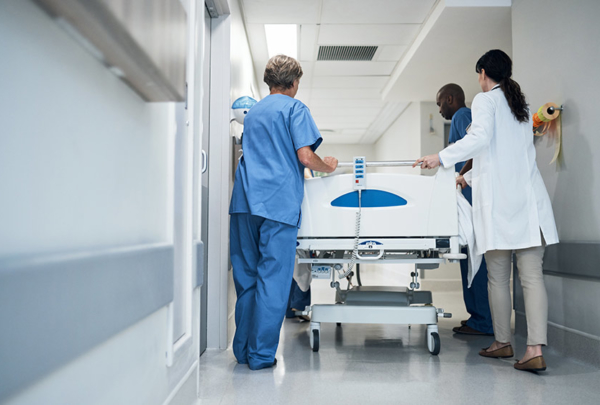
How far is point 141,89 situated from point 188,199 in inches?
18.0

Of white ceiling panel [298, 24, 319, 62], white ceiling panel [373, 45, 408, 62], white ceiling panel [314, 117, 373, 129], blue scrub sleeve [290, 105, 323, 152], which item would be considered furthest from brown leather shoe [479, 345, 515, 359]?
white ceiling panel [314, 117, 373, 129]

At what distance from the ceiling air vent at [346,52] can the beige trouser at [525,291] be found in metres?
3.05

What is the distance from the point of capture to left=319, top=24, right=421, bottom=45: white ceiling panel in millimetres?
4262

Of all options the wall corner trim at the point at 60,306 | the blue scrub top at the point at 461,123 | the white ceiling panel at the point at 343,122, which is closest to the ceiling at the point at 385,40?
the blue scrub top at the point at 461,123

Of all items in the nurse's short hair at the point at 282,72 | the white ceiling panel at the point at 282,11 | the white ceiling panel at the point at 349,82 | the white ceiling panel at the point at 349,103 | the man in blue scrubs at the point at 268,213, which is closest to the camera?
→ the man in blue scrubs at the point at 268,213

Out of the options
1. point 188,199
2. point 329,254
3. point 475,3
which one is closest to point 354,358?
point 329,254

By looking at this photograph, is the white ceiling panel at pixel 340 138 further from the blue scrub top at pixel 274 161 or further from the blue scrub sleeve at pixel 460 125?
the blue scrub top at pixel 274 161

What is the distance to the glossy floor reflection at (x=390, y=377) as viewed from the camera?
1.80 metres

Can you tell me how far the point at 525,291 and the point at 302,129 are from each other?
1.39 m

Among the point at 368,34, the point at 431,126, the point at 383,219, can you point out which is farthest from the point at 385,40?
the point at 383,219

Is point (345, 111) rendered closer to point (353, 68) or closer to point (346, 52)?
point (353, 68)

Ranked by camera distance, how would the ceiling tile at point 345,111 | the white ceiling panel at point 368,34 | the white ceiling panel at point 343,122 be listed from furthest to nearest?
the white ceiling panel at point 343,122
the ceiling tile at point 345,111
the white ceiling panel at point 368,34

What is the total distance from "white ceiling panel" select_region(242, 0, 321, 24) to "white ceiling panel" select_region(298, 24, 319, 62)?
0.47ft

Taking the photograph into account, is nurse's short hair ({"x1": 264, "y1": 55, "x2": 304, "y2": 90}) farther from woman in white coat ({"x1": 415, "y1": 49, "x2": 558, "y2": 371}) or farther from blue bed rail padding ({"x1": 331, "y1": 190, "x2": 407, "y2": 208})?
woman in white coat ({"x1": 415, "y1": 49, "x2": 558, "y2": 371})
